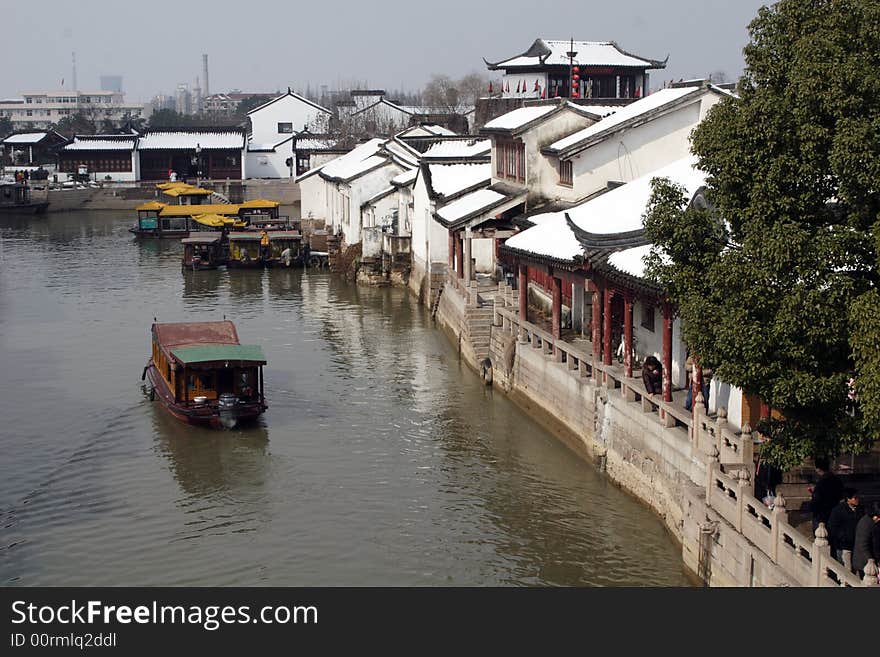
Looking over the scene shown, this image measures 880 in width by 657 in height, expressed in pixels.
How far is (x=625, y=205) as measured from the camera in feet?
88.0

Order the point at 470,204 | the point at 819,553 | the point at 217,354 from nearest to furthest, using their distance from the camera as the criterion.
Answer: the point at 819,553 < the point at 217,354 < the point at 470,204

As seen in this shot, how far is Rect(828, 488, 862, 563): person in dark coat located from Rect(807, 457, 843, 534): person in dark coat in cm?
84

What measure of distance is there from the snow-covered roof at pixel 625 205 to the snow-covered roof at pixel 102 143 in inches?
3321

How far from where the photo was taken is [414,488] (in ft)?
79.8

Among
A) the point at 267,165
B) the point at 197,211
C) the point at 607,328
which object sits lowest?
the point at 607,328

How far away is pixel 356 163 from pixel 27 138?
211 ft

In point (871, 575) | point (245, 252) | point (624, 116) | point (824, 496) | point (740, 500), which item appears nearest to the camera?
point (871, 575)

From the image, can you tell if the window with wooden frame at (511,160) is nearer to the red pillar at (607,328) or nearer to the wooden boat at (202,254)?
the red pillar at (607,328)

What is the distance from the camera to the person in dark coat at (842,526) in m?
15.4

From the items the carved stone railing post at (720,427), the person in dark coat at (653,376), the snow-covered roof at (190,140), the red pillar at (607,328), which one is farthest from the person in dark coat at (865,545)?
the snow-covered roof at (190,140)

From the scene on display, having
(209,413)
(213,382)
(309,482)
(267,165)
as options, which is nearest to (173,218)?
(267,165)

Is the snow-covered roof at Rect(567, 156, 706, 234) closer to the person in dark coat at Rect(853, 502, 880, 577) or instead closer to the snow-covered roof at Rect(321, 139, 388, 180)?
the person in dark coat at Rect(853, 502, 880, 577)

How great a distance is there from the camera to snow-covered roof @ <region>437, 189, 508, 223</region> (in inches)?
1558

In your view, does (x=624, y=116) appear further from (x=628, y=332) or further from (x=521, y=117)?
(x=628, y=332)
